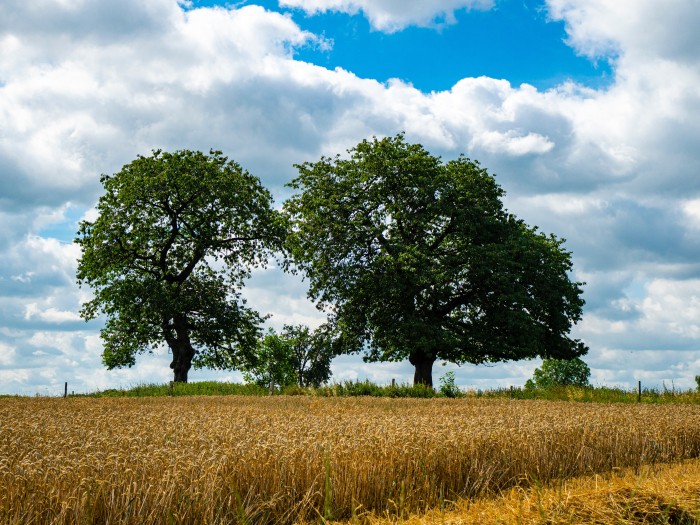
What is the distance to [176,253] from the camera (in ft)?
136

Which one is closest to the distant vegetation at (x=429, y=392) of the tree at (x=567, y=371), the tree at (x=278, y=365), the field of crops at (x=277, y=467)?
the field of crops at (x=277, y=467)

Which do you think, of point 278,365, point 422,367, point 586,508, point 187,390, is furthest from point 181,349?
point 586,508

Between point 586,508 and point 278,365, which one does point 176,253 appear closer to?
point 278,365

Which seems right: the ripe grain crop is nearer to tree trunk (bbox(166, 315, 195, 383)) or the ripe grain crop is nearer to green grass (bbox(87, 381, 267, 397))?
green grass (bbox(87, 381, 267, 397))

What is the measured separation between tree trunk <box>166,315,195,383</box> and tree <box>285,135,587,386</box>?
8275 millimetres

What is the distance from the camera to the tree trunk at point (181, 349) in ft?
130

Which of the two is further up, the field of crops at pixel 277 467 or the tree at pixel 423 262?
the tree at pixel 423 262

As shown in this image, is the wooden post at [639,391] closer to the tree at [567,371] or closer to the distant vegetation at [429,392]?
the distant vegetation at [429,392]

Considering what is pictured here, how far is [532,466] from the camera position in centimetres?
985

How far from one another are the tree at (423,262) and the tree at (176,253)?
4.83 metres

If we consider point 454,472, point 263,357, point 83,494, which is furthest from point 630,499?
point 263,357

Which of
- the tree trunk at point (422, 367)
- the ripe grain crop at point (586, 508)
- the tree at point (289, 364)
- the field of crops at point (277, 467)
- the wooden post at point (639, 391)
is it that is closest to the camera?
the field of crops at point (277, 467)

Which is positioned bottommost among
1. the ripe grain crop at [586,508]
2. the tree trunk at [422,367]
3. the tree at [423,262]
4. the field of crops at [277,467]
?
the ripe grain crop at [586,508]

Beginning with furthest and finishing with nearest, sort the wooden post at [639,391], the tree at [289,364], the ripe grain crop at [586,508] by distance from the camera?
1. the tree at [289,364]
2. the wooden post at [639,391]
3. the ripe grain crop at [586,508]
